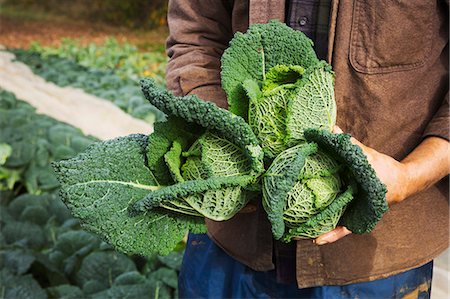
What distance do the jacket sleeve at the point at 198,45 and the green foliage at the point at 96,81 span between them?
12.5ft

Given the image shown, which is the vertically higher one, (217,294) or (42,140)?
(217,294)

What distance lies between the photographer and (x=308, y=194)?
1266 mm

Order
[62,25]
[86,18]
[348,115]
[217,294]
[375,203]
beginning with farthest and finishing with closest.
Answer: [86,18] → [62,25] → [217,294] → [348,115] → [375,203]

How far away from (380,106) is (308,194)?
381 mm

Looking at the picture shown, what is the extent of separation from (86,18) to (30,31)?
2.79 metres

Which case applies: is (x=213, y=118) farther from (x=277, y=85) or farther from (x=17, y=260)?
(x=17, y=260)

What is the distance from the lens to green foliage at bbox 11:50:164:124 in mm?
6064

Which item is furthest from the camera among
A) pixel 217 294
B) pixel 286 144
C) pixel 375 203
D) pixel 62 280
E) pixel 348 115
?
pixel 62 280

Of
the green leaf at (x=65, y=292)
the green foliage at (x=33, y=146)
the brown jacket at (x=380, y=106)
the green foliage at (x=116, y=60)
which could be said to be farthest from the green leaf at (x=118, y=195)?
the green foliage at (x=116, y=60)

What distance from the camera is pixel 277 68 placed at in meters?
1.34

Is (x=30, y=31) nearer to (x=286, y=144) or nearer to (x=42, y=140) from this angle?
(x=42, y=140)

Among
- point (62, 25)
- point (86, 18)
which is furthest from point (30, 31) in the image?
point (86, 18)

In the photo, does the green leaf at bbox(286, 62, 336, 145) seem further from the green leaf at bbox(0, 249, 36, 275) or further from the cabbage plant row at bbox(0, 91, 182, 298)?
the green leaf at bbox(0, 249, 36, 275)

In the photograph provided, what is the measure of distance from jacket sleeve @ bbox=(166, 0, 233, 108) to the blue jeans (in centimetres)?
50
